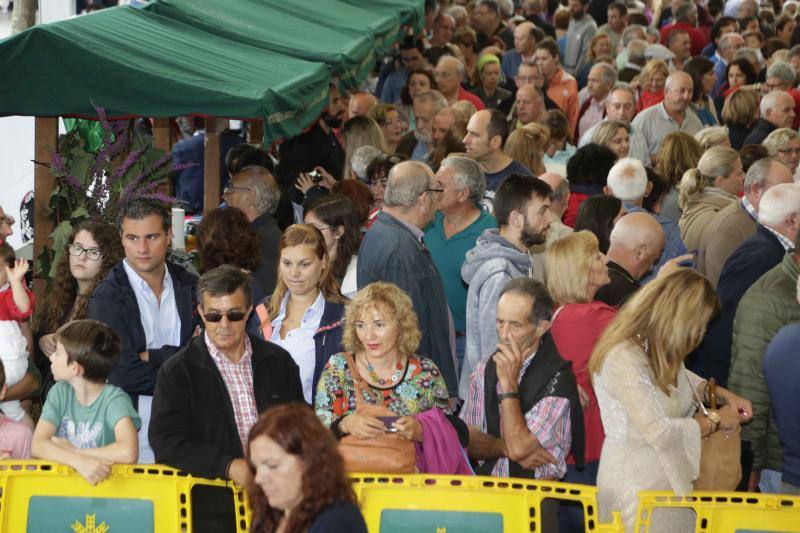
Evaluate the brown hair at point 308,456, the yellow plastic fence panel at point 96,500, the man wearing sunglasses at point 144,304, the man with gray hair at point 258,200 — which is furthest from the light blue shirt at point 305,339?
the brown hair at point 308,456

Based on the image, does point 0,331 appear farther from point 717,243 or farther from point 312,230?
point 717,243

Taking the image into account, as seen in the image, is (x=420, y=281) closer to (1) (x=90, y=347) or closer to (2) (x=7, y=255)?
(1) (x=90, y=347)

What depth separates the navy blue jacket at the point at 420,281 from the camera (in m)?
6.30

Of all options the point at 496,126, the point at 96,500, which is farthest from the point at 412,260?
the point at 496,126

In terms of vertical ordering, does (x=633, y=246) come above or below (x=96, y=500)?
above

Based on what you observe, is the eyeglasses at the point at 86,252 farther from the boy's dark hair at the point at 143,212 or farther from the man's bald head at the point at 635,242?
the man's bald head at the point at 635,242

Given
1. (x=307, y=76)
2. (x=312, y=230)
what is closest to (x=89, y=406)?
(x=312, y=230)

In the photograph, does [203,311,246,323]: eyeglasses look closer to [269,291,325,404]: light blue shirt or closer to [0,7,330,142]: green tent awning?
[269,291,325,404]: light blue shirt

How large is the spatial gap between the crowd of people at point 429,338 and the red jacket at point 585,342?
1cm

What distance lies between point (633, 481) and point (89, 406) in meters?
2.26

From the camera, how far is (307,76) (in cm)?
823

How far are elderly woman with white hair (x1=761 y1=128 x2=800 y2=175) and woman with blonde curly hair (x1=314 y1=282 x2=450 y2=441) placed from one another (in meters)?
5.86

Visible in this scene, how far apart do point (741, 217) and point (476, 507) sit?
3.86m

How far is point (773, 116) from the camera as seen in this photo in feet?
37.2
